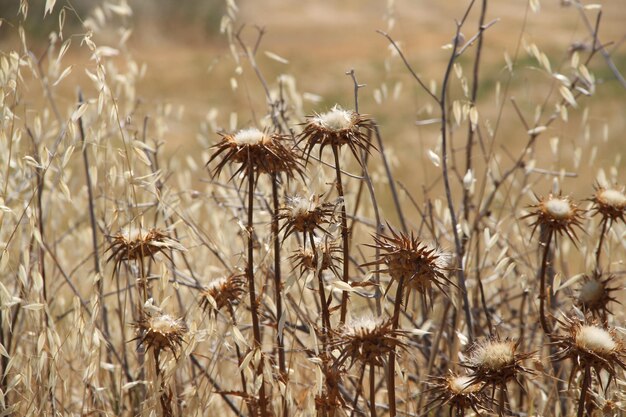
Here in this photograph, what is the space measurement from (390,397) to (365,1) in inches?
526

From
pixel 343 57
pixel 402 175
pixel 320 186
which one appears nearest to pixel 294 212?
pixel 320 186

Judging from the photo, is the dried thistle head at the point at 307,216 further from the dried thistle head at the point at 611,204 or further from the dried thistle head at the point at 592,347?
the dried thistle head at the point at 611,204

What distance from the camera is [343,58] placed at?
10.1 meters

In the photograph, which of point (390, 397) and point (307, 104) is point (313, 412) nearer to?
point (390, 397)

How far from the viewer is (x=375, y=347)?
0.88m

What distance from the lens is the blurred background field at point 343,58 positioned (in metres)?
6.79

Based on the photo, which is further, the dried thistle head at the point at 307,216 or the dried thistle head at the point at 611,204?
the dried thistle head at the point at 611,204

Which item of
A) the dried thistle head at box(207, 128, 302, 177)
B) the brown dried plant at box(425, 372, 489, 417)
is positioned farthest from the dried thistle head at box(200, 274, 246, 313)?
the brown dried plant at box(425, 372, 489, 417)

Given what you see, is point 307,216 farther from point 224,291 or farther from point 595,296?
point 595,296

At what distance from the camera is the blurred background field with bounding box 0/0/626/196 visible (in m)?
6.79

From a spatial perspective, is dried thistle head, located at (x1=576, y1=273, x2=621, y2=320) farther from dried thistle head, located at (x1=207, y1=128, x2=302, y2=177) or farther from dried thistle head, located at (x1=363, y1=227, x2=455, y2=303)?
dried thistle head, located at (x1=207, y1=128, x2=302, y2=177)

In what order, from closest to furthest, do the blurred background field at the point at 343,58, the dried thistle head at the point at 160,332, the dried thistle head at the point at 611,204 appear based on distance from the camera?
the dried thistle head at the point at 160,332 → the dried thistle head at the point at 611,204 → the blurred background field at the point at 343,58

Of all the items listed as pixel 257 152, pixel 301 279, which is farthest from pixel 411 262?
pixel 301 279

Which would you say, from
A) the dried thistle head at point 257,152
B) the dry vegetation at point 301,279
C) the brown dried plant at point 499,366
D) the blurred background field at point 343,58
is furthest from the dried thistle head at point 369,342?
the blurred background field at point 343,58
